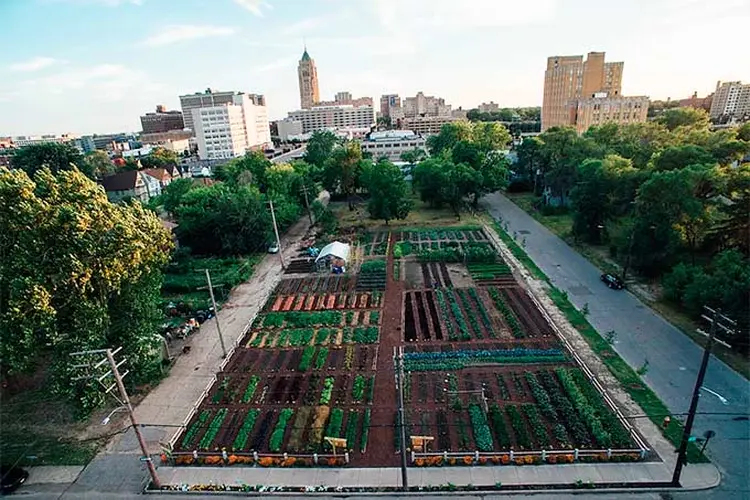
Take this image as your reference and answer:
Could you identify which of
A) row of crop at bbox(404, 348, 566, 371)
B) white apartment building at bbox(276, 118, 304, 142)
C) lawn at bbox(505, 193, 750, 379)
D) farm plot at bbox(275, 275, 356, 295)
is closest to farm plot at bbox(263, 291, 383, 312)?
farm plot at bbox(275, 275, 356, 295)

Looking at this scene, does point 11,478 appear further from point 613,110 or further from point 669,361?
point 613,110

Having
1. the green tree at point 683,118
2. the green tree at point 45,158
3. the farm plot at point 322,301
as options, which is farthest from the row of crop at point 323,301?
the green tree at point 45,158

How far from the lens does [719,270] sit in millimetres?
20000

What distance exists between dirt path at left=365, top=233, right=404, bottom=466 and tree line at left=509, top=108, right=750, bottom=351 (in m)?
15.8

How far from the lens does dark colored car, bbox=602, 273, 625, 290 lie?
2711 cm

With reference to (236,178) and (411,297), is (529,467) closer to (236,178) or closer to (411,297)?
(411,297)

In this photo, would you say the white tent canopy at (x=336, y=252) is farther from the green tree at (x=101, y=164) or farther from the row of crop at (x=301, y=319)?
the green tree at (x=101, y=164)

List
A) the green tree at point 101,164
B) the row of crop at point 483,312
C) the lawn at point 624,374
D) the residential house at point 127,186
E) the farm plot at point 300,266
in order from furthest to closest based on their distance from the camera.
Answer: the green tree at point 101,164, the residential house at point 127,186, the farm plot at point 300,266, the row of crop at point 483,312, the lawn at point 624,374

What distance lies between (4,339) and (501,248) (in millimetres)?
32763

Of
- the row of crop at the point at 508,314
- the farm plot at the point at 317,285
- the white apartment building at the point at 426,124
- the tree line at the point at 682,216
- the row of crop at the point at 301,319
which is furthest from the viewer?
the white apartment building at the point at 426,124

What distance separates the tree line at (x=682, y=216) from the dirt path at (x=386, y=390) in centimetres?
1580

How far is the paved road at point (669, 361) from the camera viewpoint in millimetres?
13922

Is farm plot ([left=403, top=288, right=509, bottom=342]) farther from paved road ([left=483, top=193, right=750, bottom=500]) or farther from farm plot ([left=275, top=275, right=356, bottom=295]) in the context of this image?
paved road ([left=483, top=193, right=750, bottom=500])

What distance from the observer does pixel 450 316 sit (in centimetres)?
2455
